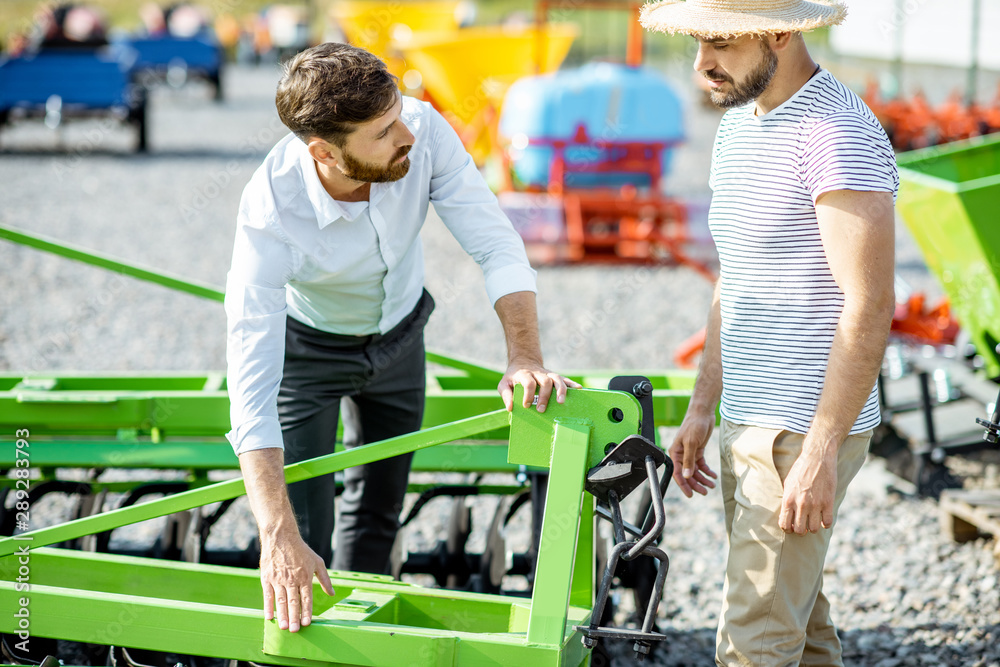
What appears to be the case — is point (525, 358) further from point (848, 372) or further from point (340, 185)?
point (848, 372)

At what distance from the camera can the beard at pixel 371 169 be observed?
2.22 m

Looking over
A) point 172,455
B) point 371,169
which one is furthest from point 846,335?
point 172,455

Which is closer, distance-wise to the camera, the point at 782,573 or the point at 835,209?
the point at 835,209

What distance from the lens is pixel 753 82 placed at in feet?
6.62

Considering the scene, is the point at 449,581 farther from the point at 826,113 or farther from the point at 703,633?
the point at 826,113

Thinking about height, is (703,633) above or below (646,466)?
below

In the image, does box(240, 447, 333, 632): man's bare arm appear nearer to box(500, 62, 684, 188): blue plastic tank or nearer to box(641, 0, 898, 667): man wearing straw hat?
box(641, 0, 898, 667): man wearing straw hat

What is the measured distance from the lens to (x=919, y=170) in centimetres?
461

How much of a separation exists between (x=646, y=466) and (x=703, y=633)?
62.7 inches

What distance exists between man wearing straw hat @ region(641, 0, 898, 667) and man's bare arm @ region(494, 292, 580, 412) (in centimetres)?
44

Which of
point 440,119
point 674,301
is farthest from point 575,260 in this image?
point 440,119

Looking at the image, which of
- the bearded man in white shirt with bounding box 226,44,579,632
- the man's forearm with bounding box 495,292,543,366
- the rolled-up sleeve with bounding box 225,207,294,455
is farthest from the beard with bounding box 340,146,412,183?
the man's forearm with bounding box 495,292,543,366

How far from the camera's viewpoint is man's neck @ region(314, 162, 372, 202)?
2.30m

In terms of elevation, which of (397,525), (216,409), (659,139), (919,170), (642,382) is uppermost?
(659,139)
